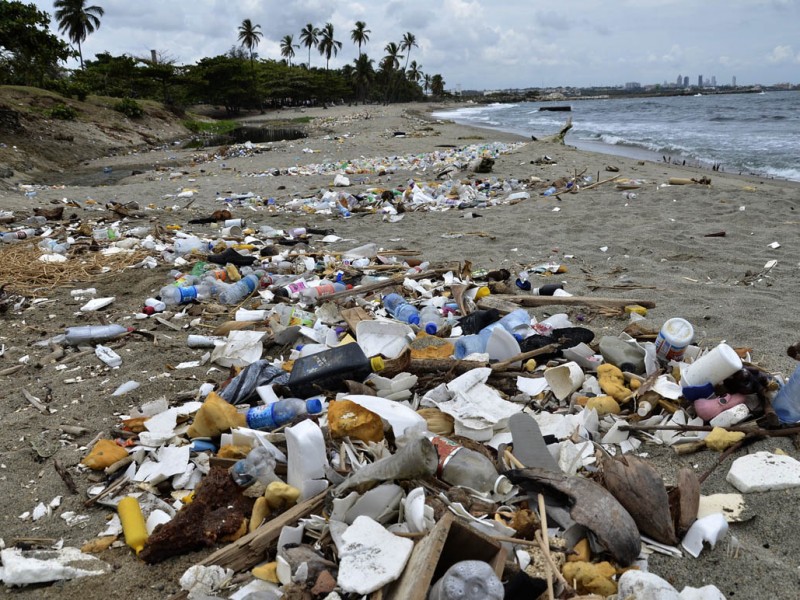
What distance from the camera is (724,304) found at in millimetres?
3779

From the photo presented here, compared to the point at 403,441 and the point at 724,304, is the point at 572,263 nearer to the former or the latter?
the point at 724,304

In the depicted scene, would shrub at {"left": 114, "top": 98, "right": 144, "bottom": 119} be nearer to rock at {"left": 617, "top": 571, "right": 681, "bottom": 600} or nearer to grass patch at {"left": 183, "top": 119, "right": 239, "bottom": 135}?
grass patch at {"left": 183, "top": 119, "right": 239, "bottom": 135}

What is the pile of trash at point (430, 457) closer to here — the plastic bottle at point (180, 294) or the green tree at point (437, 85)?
the plastic bottle at point (180, 294)

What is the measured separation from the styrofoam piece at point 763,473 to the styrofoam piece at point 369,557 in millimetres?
1309

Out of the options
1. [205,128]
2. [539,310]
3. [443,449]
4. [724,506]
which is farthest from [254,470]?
[205,128]

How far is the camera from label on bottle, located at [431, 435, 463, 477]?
204cm

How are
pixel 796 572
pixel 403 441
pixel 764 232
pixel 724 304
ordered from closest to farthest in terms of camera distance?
pixel 796 572, pixel 403 441, pixel 724 304, pixel 764 232

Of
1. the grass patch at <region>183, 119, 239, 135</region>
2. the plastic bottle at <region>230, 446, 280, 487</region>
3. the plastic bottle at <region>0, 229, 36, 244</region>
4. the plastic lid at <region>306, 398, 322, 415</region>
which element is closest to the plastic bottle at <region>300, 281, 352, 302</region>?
the plastic lid at <region>306, 398, 322, 415</region>

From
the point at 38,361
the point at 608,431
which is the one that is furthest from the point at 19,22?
the point at 608,431

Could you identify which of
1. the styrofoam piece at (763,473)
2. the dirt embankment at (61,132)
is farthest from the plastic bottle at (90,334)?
the dirt embankment at (61,132)

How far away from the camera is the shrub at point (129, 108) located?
27.1 m

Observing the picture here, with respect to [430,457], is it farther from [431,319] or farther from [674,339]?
[431,319]

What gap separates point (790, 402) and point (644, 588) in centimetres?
132

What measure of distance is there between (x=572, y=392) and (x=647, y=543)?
3.24 feet
